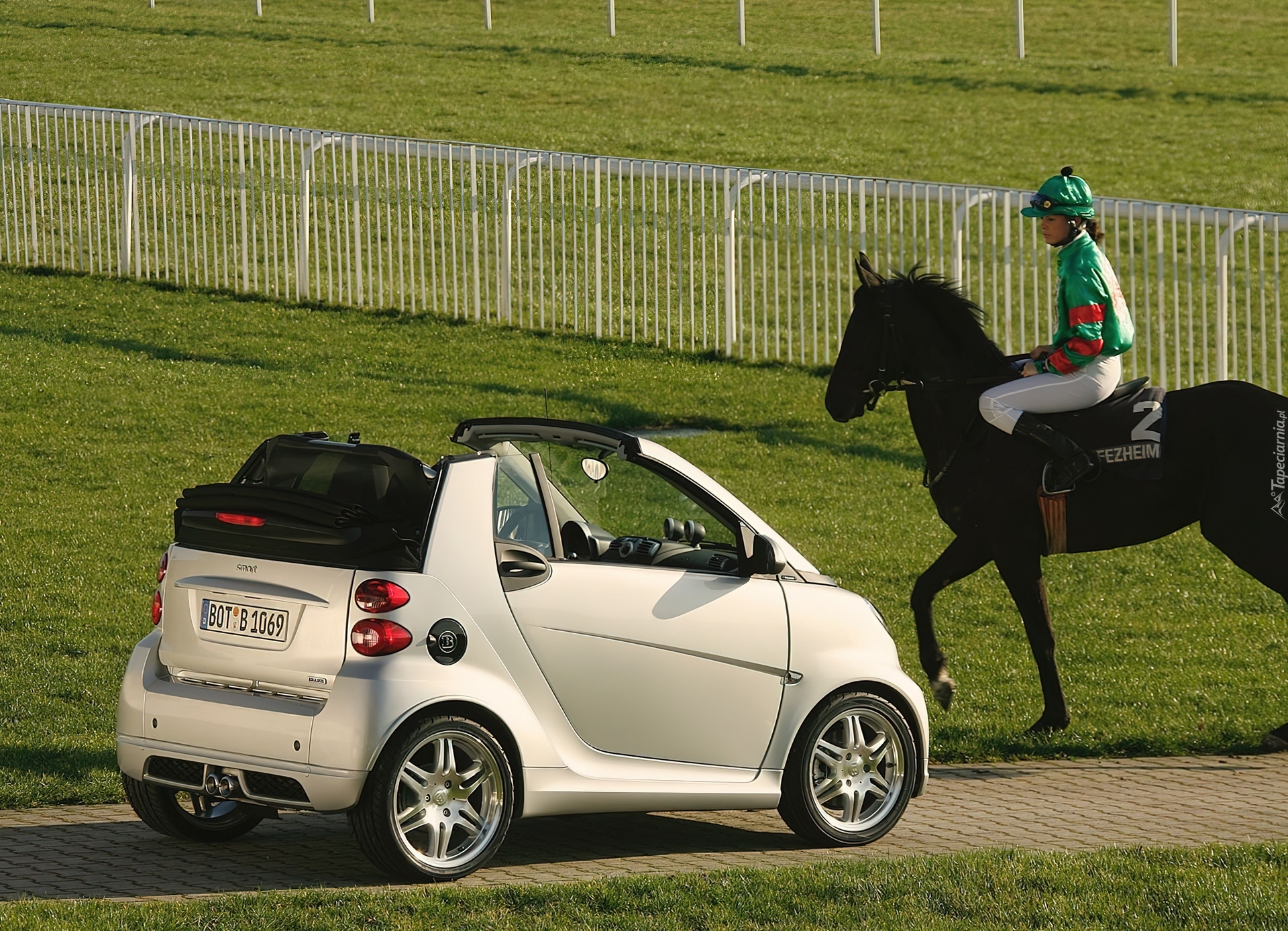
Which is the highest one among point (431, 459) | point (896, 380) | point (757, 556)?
point (896, 380)

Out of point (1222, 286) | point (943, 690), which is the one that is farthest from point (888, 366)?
point (1222, 286)

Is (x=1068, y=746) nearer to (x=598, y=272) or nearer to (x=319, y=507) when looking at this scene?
(x=319, y=507)

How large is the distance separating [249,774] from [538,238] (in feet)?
52.1

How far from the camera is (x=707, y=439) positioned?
17719 mm

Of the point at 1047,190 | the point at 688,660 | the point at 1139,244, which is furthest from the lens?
the point at 1139,244

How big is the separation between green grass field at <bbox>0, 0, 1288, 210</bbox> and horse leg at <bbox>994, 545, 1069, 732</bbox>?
20.4 metres

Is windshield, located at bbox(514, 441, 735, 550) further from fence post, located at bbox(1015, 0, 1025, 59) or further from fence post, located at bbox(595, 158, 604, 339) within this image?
fence post, located at bbox(1015, 0, 1025, 59)

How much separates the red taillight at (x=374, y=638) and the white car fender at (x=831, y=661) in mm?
1719

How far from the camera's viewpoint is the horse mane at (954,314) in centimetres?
1041

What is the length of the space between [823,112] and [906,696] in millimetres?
30070

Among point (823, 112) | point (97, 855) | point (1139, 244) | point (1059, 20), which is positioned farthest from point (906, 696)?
point (1059, 20)

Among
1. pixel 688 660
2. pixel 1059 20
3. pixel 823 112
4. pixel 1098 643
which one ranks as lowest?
pixel 1098 643

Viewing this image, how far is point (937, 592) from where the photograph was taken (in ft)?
34.1

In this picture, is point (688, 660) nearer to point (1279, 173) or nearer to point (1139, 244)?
point (1139, 244)
